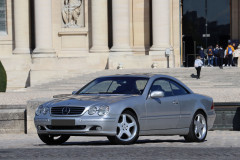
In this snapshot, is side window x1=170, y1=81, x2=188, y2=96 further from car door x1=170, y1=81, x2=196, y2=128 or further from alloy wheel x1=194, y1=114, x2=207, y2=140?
alloy wheel x1=194, y1=114, x2=207, y2=140

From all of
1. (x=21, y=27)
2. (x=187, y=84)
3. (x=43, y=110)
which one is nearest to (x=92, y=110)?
(x=43, y=110)

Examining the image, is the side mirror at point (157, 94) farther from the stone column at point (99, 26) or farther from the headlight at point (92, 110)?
the stone column at point (99, 26)

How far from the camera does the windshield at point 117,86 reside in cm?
1462

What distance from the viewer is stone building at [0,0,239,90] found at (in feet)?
145

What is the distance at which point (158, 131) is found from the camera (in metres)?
14.5

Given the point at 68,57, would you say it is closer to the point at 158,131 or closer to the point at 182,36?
the point at 182,36

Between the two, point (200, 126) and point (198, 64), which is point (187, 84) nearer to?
point (198, 64)

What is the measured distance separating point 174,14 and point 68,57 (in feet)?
23.6

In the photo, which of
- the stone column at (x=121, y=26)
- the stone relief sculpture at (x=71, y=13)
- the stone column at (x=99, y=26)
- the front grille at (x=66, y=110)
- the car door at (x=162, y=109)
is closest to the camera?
the front grille at (x=66, y=110)

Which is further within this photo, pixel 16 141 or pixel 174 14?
pixel 174 14

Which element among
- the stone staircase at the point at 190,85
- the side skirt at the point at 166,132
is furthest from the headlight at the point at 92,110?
the stone staircase at the point at 190,85

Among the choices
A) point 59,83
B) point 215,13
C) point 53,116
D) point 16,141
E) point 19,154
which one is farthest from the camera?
point 215,13

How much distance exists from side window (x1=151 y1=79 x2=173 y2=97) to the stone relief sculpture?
3263 cm

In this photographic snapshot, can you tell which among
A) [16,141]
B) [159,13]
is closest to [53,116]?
[16,141]
